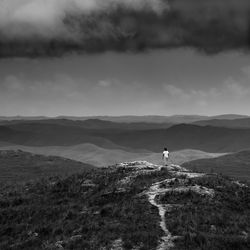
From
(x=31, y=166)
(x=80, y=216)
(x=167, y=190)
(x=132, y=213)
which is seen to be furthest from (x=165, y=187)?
(x=31, y=166)

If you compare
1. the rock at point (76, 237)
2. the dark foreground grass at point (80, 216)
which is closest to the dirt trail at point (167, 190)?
the dark foreground grass at point (80, 216)

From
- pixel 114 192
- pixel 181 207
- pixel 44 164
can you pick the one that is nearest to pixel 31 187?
pixel 114 192

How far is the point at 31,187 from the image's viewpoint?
53500 millimetres

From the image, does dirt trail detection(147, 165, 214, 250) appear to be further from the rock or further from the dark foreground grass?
the rock

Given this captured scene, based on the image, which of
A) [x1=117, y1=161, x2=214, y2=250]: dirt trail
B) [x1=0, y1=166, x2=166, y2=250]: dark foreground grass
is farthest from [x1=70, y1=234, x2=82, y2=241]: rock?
[x1=117, y1=161, x2=214, y2=250]: dirt trail

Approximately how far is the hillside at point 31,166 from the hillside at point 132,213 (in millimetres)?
90061

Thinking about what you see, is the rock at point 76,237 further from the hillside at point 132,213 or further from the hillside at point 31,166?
the hillside at point 31,166

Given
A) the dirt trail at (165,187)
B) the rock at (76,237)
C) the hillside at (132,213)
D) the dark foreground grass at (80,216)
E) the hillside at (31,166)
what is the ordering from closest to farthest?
the hillside at (132,213) < the dirt trail at (165,187) < the dark foreground grass at (80,216) < the rock at (76,237) < the hillside at (31,166)

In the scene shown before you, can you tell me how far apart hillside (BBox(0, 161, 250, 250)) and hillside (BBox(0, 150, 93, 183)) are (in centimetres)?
9006

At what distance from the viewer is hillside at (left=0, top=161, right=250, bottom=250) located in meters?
30.0

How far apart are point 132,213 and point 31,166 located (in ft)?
455

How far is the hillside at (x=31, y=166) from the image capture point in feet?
470

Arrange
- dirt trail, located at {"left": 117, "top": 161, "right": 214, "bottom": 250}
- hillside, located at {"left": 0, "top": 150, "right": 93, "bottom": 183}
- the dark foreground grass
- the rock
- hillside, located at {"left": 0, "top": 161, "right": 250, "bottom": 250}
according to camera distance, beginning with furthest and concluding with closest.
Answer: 1. hillside, located at {"left": 0, "top": 150, "right": 93, "bottom": 183}
2. the rock
3. the dark foreground grass
4. dirt trail, located at {"left": 117, "top": 161, "right": 214, "bottom": 250}
5. hillside, located at {"left": 0, "top": 161, "right": 250, "bottom": 250}

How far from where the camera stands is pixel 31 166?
169m
